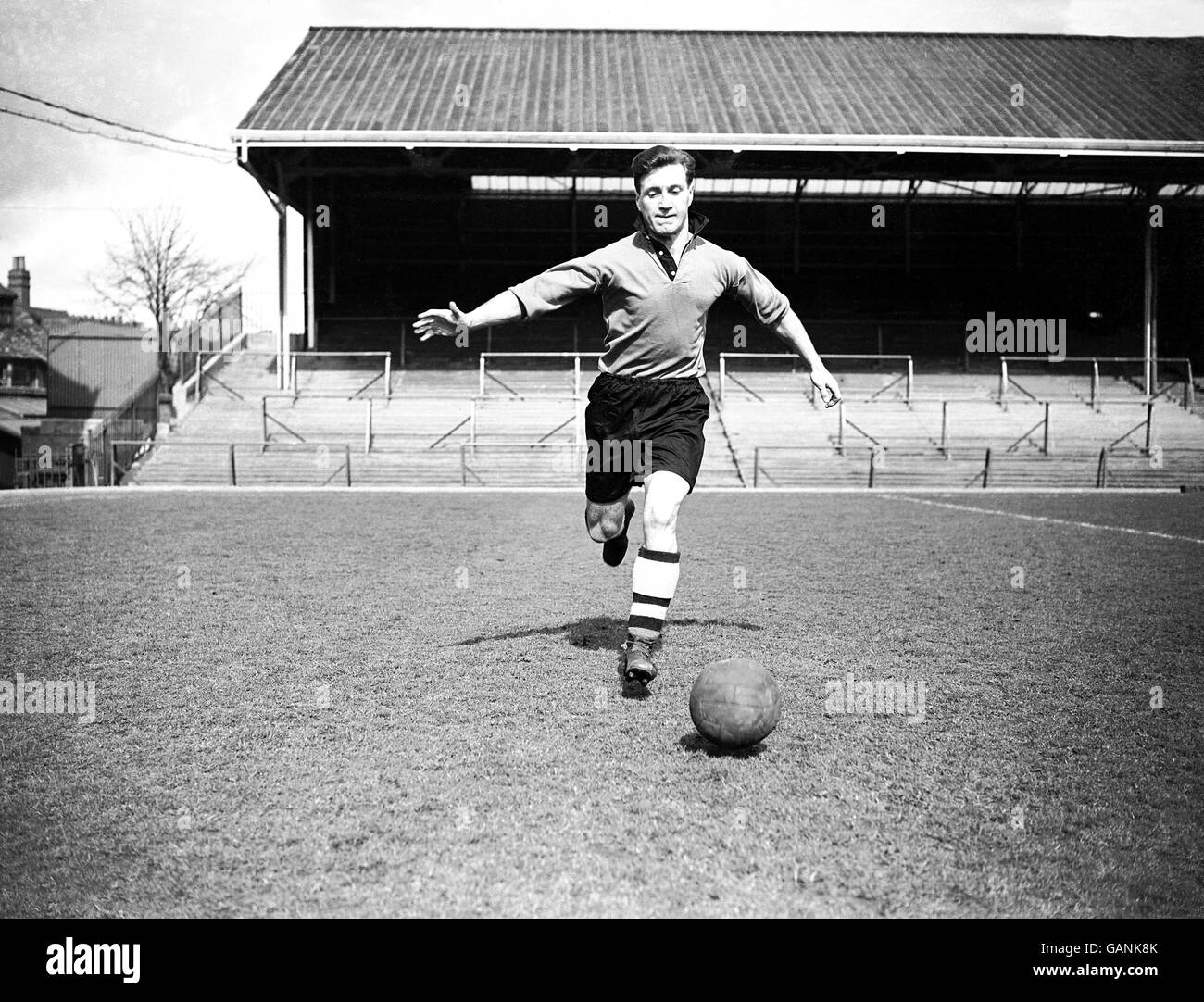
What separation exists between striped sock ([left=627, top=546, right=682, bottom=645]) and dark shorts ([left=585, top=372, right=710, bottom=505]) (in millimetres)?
385

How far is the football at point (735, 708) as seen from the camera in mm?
3287

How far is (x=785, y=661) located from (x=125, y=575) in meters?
5.21

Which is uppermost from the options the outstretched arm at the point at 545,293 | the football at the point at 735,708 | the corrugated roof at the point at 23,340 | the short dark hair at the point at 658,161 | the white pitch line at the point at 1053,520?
the corrugated roof at the point at 23,340

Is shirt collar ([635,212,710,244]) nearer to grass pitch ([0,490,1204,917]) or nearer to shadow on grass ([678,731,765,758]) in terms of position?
grass pitch ([0,490,1204,917])

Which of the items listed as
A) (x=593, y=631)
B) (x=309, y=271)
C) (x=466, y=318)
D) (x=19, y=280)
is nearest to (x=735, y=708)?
(x=466, y=318)

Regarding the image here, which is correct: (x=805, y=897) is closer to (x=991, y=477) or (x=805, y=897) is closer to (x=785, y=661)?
(x=785, y=661)

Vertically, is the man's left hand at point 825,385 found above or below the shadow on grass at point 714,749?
above

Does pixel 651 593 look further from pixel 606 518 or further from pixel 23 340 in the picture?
pixel 23 340

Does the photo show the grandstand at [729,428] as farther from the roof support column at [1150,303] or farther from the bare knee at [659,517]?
the bare knee at [659,517]

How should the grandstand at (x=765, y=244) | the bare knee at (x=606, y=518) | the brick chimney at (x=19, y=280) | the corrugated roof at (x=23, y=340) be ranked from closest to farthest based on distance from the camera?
the bare knee at (x=606, y=518), the grandstand at (x=765, y=244), the corrugated roof at (x=23, y=340), the brick chimney at (x=19, y=280)

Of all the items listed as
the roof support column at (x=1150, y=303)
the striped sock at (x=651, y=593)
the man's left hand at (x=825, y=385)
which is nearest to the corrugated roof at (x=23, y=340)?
the roof support column at (x=1150, y=303)

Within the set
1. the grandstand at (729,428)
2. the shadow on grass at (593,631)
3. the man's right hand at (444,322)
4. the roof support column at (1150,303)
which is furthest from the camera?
the roof support column at (1150,303)

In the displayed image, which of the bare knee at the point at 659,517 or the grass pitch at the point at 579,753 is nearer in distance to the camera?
the grass pitch at the point at 579,753

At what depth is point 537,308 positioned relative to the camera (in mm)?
4586
